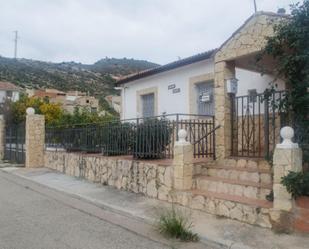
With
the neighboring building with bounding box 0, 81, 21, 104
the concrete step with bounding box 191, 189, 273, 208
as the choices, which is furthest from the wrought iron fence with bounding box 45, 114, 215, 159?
the neighboring building with bounding box 0, 81, 21, 104

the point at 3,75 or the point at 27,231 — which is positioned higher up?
the point at 3,75

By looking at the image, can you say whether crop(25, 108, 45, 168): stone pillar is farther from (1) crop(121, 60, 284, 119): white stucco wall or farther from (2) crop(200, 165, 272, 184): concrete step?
(2) crop(200, 165, 272, 184): concrete step

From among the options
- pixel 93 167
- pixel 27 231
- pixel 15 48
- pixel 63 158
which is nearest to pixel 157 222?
pixel 27 231

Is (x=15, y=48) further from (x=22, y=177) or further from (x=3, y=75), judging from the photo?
(x=22, y=177)

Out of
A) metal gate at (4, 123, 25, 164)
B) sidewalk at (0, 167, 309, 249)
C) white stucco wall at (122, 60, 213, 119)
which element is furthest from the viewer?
metal gate at (4, 123, 25, 164)

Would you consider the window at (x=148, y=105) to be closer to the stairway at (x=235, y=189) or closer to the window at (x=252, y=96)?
the window at (x=252, y=96)

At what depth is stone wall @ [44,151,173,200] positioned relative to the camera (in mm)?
8982

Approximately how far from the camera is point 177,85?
14.2 m

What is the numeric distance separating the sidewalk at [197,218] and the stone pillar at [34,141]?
4.01 m

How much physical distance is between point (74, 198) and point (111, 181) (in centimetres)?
139

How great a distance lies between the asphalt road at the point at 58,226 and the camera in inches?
234

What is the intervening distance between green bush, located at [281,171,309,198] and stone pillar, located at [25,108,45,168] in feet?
42.6

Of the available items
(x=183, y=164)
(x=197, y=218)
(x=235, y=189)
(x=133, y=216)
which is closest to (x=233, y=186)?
(x=235, y=189)

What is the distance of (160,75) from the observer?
1507 cm
